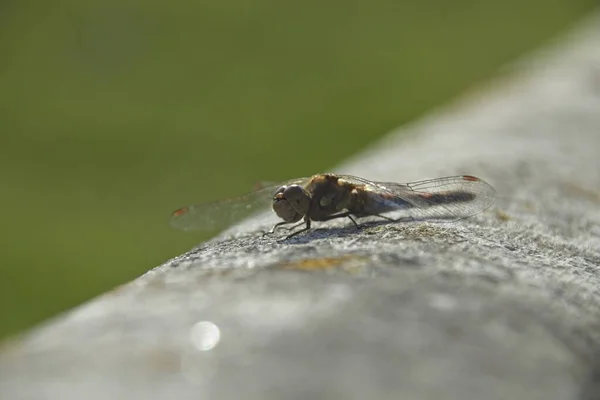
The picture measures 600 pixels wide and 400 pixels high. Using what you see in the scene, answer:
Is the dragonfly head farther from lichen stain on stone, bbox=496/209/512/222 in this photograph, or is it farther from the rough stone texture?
lichen stain on stone, bbox=496/209/512/222

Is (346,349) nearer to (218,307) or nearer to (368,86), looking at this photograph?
(218,307)

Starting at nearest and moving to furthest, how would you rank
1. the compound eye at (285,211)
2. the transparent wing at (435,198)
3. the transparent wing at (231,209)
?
the transparent wing at (435,198) → the compound eye at (285,211) → the transparent wing at (231,209)

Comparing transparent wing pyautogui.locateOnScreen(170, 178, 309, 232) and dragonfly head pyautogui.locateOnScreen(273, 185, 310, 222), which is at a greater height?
dragonfly head pyautogui.locateOnScreen(273, 185, 310, 222)

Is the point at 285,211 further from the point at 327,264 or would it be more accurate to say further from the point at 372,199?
the point at 327,264

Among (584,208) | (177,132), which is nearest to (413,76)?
(177,132)

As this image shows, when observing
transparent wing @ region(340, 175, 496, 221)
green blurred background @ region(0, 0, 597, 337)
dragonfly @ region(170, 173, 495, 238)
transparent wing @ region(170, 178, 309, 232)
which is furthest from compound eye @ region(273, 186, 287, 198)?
green blurred background @ region(0, 0, 597, 337)

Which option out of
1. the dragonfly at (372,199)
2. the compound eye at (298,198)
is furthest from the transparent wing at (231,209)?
the compound eye at (298,198)

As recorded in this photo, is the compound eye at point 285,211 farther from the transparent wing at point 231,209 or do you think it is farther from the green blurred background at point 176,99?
the green blurred background at point 176,99
